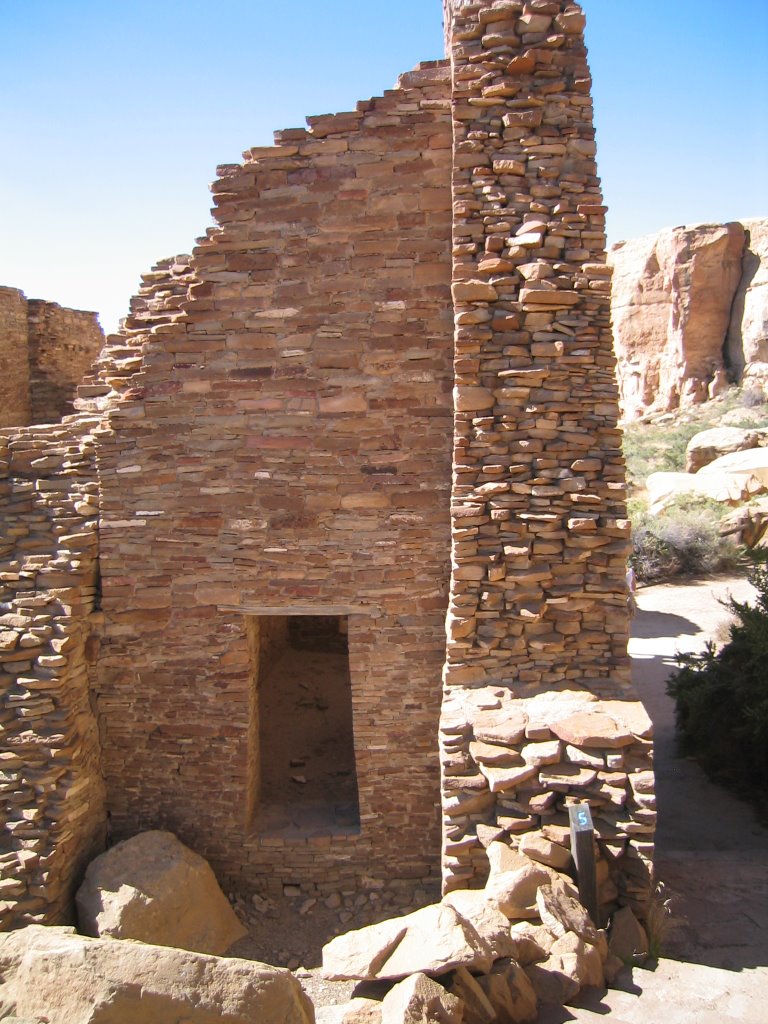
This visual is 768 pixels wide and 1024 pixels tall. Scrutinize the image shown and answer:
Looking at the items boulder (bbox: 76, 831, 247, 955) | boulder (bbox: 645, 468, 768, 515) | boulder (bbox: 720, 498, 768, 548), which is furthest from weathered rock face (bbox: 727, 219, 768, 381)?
boulder (bbox: 76, 831, 247, 955)

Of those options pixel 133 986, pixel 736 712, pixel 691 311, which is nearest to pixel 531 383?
pixel 133 986

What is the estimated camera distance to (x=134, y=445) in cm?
544

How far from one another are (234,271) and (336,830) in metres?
4.26

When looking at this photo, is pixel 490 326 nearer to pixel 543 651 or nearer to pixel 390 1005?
pixel 543 651

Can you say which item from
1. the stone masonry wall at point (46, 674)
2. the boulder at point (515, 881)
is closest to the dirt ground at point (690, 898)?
the boulder at point (515, 881)

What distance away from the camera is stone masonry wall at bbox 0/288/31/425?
33.5 ft

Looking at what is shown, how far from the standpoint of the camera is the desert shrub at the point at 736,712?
6422 millimetres

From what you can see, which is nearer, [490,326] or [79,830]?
[490,326]

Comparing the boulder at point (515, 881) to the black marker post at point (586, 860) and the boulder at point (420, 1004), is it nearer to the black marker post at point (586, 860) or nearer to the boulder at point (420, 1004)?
the black marker post at point (586, 860)

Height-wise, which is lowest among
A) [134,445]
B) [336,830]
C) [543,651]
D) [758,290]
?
[336,830]

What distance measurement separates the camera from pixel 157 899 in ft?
15.9

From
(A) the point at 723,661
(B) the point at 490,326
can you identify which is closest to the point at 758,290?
(A) the point at 723,661

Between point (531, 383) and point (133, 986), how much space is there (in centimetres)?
388

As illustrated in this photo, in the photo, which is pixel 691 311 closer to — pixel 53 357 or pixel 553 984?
pixel 53 357
